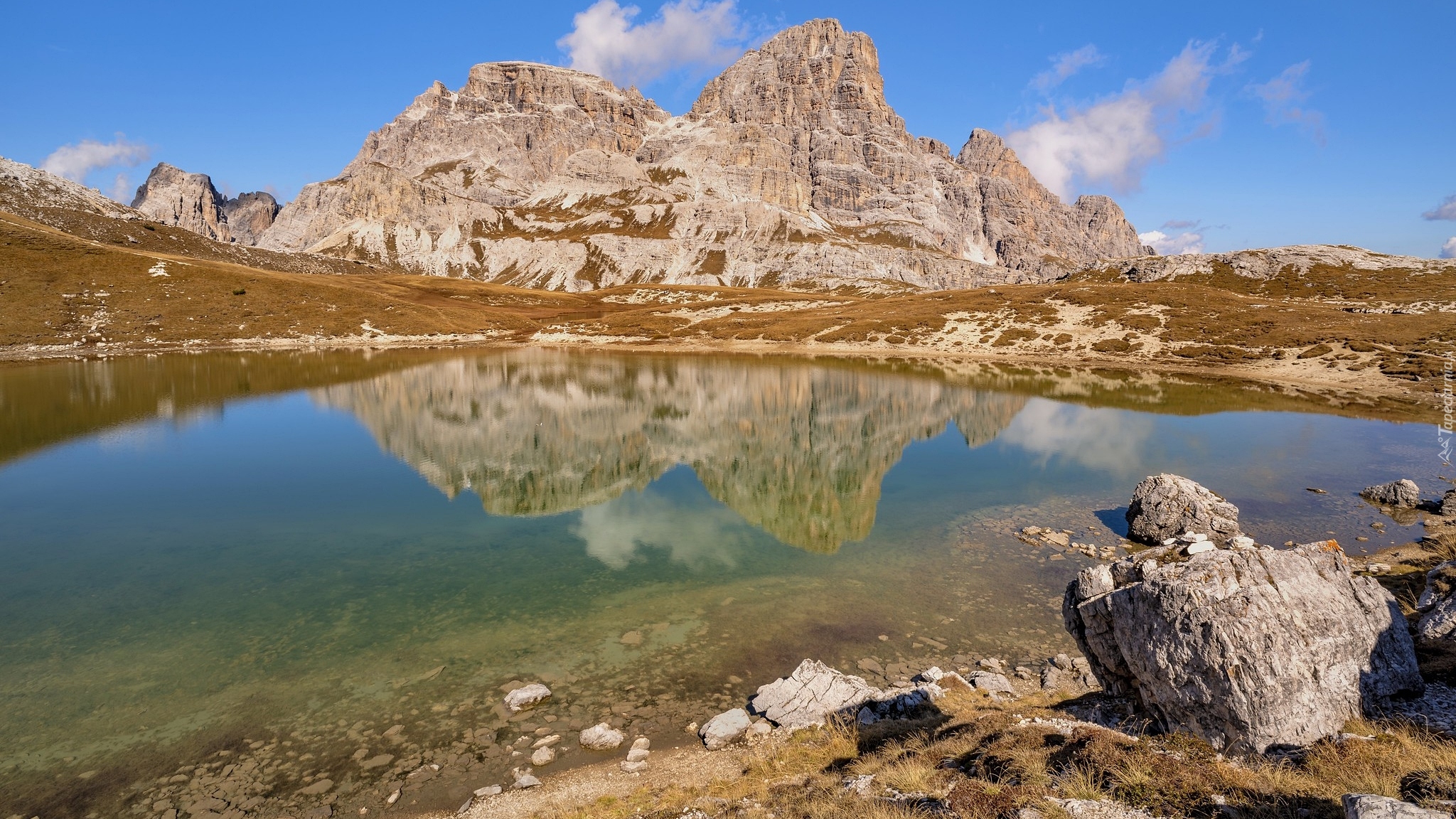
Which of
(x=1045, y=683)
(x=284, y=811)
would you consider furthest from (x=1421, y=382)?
(x=284, y=811)

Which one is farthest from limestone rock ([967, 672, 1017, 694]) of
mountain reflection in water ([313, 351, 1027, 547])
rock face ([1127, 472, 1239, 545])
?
rock face ([1127, 472, 1239, 545])

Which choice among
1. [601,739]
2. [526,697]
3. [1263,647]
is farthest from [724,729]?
[1263,647]

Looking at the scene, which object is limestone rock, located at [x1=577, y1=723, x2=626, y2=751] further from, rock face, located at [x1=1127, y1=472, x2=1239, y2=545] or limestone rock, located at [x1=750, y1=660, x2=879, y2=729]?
rock face, located at [x1=1127, y1=472, x2=1239, y2=545]

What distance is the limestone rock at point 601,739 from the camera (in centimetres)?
1317

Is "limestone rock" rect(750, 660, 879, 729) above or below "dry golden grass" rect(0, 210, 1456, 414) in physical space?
below

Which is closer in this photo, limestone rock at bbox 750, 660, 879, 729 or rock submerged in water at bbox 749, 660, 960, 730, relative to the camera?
rock submerged in water at bbox 749, 660, 960, 730

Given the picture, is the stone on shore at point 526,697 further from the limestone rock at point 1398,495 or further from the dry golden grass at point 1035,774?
the limestone rock at point 1398,495

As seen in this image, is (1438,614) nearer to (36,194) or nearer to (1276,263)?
(1276,263)

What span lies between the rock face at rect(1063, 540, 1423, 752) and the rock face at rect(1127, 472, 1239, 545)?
46.9ft

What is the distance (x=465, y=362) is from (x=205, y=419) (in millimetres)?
40608

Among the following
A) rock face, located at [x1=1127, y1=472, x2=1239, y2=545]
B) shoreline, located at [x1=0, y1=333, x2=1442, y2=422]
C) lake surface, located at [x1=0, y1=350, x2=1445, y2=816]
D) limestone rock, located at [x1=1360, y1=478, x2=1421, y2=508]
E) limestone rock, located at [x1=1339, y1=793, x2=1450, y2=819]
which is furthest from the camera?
shoreline, located at [x1=0, y1=333, x2=1442, y2=422]

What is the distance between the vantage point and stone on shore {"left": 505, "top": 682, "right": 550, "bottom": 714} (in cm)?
1447

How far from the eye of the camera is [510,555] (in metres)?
23.5

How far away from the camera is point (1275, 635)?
9547 mm
